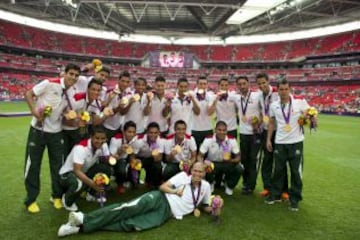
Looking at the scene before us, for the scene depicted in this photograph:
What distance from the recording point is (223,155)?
581 centimetres

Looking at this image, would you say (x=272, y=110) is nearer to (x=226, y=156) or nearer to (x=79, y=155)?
(x=226, y=156)

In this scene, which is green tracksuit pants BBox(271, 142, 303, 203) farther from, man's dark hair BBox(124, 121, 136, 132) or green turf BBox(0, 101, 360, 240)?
man's dark hair BBox(124, 121, 136, 132)

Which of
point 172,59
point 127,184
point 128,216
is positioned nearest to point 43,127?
point 128,216

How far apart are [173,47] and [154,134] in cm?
5244

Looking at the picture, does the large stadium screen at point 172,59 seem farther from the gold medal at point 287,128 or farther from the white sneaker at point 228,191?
the gold medal at point 287,128

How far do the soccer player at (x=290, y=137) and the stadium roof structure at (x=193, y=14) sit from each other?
66.5 feet

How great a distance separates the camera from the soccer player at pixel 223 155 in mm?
5750

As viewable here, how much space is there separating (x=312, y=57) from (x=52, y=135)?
166 feet

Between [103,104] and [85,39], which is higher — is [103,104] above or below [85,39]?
below

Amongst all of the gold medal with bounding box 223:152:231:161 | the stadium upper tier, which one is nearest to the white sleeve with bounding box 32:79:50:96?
the gold medal with bounding box 223:152:231:161

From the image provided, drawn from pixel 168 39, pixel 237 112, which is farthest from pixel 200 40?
pixel 237 112

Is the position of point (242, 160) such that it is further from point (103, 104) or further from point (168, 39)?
point (168, 39)

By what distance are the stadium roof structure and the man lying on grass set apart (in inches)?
831

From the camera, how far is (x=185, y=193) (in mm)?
4590
